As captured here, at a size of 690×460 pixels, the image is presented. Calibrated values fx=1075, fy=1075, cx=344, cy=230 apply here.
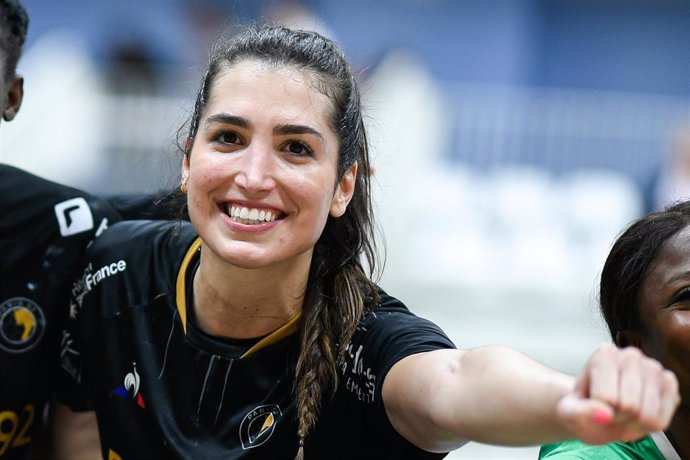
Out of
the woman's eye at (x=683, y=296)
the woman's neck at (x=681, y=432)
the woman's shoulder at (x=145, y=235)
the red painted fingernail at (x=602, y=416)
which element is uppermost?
the red painted fingernail at (x=602, y=416)

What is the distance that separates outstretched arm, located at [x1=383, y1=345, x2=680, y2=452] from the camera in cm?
173

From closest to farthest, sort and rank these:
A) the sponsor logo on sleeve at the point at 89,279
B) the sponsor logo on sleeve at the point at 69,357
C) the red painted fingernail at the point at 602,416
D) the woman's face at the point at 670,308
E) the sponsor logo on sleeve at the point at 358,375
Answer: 1. the red painted fingernail at the point at 602,416
2. the woman's face at the point at 670,308
3. the sponsor logo on sleeve at the point at 358,375
4. the sponsor logo on sleeve at the point at 89,279
5. the sponsor logo on sleeve at the point at 69,357

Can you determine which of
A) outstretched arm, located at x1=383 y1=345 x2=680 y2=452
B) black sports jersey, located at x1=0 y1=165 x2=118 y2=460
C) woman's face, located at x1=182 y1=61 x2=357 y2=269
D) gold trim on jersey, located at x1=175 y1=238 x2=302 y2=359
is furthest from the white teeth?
black sports jersey, located at x1=0 y1=165 x2=118 y2=460

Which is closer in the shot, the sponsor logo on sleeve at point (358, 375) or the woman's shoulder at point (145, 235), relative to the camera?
the sponsor logo on sleeve at point (358, 375)

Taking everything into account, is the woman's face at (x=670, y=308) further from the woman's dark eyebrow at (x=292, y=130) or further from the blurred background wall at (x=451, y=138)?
the blurred background wall at (x=451, y=138)

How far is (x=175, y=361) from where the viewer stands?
2.91m

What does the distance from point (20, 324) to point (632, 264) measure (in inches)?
70.9

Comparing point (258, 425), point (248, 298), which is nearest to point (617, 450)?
point (258, 425)

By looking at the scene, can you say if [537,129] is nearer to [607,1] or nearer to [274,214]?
[607,1]

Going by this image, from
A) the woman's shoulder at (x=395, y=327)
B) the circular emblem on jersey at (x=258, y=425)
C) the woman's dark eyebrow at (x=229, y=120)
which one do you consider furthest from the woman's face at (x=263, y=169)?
the circular emblem on jersey at (x=258, y=425)

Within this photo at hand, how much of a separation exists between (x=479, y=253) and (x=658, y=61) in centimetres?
523

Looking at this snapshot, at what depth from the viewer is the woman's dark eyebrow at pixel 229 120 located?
2641 millimetres

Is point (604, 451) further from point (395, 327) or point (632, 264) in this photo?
point (395, 327)

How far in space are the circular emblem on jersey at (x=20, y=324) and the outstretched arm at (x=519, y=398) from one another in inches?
49.7
